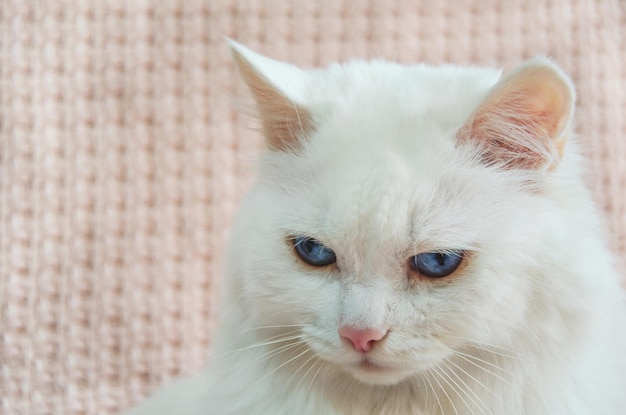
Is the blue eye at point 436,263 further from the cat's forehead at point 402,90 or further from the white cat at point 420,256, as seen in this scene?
the cat's forehead at point 402,90

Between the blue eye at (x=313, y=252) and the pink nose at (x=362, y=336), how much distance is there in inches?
3.8

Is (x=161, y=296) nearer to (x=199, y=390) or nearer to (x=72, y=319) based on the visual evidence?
(x=72, y=319)

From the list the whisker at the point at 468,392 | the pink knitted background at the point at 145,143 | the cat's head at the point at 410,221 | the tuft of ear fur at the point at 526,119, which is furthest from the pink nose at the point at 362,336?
the pink knitted background at the point at 145,143

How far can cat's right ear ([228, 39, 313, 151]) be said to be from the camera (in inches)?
38.4

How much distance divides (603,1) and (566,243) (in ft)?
3.28

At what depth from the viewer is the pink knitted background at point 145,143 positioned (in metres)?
1.66

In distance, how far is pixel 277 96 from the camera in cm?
100

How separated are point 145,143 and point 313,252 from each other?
88 cm

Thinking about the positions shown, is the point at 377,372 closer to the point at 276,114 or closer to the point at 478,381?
the point at 478,381

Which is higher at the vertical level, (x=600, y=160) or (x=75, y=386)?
(x=600, y=160)

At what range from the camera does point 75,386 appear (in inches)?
65.3

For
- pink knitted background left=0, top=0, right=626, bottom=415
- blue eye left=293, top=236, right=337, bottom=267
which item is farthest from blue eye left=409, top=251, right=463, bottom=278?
pink knitted background left=0, top=0, right=626, bottom=415

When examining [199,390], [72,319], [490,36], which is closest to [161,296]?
[72,319]

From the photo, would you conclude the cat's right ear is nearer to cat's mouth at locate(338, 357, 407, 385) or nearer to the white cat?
the white cat
